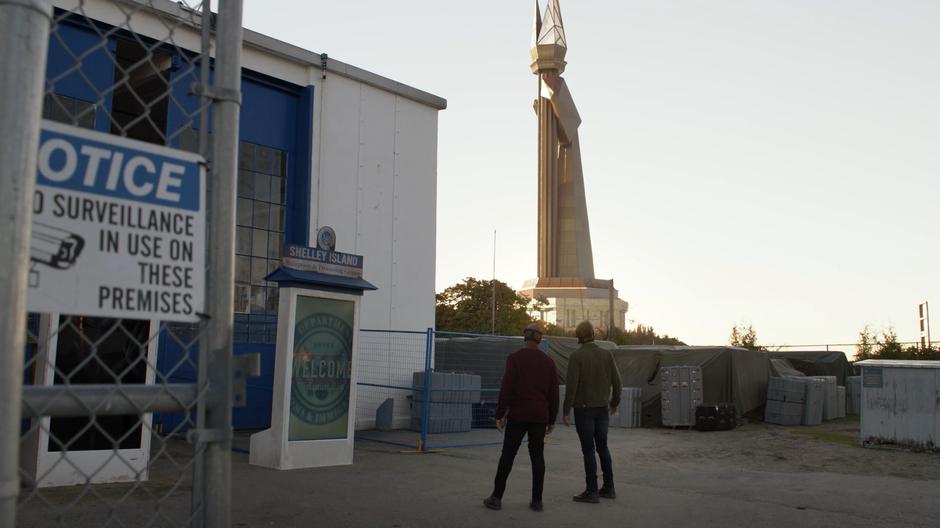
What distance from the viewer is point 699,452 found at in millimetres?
15000

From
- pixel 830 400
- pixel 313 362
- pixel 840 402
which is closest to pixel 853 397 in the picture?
pixel 840 402

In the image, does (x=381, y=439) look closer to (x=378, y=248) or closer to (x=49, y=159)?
(x=378, y=248)

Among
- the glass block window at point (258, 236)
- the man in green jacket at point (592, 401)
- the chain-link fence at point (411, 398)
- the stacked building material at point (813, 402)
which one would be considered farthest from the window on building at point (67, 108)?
the stacked building material at point (813, 402)

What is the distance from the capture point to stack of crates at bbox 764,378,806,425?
69.9 feet

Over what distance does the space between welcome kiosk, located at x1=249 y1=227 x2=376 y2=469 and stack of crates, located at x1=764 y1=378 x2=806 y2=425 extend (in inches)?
573

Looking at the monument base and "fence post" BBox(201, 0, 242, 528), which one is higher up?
the monument base

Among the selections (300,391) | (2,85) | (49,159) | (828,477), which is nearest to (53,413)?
(49,159)

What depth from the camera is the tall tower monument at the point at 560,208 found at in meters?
66.2

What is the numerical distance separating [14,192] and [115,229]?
0.49m

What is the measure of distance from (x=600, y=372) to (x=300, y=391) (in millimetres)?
4080

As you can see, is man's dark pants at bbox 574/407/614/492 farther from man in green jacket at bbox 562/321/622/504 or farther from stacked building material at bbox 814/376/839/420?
stacked building material at bbox 814/376/839/420

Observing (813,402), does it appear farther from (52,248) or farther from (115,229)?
(52,248)

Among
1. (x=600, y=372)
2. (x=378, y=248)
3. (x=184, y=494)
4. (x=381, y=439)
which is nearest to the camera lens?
(x=184, y=494)

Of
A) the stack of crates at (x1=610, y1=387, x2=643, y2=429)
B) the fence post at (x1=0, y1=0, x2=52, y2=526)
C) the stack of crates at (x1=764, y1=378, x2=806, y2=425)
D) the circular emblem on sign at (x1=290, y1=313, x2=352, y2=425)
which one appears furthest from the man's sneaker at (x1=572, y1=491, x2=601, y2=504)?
the stack of crates at (x1=764, y1=378, x2=806, y2=425)
